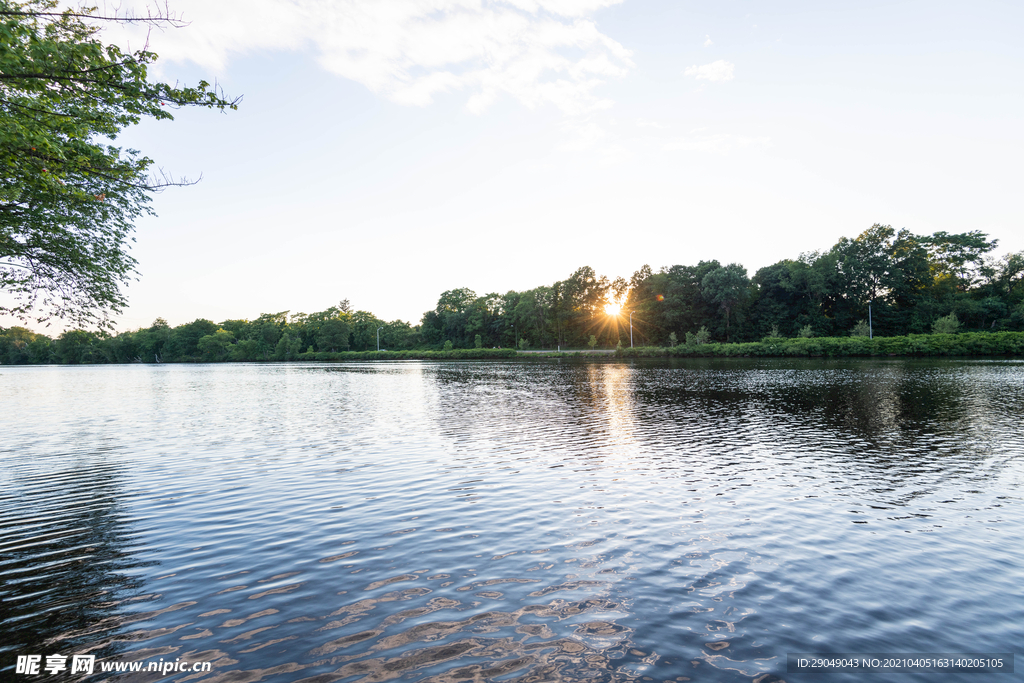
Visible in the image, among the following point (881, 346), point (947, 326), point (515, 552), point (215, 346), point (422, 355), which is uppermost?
point (215, 346)

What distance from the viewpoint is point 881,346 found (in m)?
89.1

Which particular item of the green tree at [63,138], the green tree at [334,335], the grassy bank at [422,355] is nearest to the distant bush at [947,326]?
the grassy bank at [422,355]

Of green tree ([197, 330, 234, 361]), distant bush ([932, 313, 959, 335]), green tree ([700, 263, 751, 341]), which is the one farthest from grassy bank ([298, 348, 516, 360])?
distant bush ([932, 313, 959, 335])

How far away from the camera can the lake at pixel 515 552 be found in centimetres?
662

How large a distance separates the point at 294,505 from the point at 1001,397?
41743 mm

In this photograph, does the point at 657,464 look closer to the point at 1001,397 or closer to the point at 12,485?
the point at 12,485

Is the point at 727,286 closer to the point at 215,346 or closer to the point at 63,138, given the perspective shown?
the point at 63,138

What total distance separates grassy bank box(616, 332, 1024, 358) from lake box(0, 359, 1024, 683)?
79.6 m

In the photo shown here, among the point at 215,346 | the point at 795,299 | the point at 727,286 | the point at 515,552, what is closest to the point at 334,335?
the point at 215,346

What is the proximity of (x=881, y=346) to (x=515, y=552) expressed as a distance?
10245cm

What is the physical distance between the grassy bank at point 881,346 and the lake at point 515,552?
79.6 m

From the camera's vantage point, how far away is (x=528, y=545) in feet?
33.9

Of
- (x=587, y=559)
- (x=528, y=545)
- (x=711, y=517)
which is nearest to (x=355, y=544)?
(x=528, y=545)

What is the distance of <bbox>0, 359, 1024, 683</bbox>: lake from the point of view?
6.62 metres
